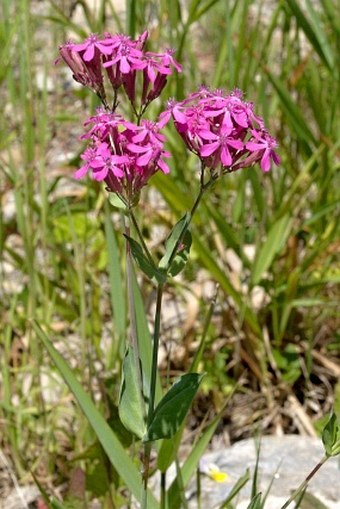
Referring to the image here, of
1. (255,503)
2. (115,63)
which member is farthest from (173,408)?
(115,63)

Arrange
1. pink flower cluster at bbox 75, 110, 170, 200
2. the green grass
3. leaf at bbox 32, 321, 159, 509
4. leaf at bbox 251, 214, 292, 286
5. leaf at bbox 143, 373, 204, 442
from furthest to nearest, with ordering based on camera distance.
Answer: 1. leaf at bbox 251, 214, 292, 286
2. the green grass
3. leaf at bbox 32, 321, 159, 509
4. leaf at bbox 143, 373, 204, 442
5. pink flower cluster at bbox 75, 110, 170, 200

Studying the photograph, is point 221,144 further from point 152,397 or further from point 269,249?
point 269,249

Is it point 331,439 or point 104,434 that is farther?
point 104,434

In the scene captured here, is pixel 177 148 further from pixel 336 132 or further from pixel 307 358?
pixel 307 358

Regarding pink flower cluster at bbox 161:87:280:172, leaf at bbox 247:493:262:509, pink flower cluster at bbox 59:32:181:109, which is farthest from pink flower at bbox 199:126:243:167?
leaf at bbox 247:493:262:509

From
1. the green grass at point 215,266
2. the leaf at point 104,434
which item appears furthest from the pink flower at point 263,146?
the green grass at point 215,266

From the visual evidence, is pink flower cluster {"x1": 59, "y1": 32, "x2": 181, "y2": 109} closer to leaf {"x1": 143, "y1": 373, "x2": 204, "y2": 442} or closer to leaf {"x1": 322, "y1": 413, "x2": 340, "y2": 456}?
leaf {"x1": 143, "y1": 373, "x2": 204, "y2": 442}

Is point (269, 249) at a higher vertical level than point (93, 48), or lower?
lower
